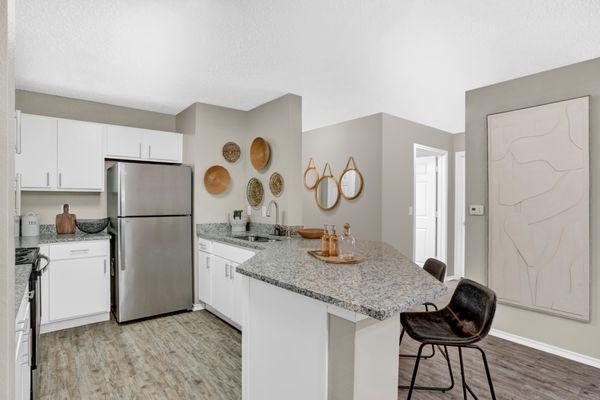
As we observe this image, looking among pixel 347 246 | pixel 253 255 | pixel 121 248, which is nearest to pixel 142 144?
pixel 121 248

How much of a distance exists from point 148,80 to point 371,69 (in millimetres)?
2046

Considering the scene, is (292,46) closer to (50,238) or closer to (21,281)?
(21,281)

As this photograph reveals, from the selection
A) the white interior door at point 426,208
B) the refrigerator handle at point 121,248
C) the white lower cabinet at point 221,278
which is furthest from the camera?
the white interior door at point 426,208

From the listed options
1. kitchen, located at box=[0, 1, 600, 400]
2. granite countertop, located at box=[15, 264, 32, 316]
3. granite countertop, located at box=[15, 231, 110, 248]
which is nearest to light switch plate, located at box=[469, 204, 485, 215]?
kitchen, located at box=[0, 1, 600, 400]

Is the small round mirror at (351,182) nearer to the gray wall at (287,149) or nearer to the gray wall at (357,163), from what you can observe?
the gray wall at (357,163)

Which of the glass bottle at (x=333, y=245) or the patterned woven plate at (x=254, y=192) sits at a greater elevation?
the patterned woven plate at (x=254, y=192)

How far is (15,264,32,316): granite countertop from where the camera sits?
1.28 metres

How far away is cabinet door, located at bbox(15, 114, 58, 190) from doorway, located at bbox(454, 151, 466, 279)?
5.29 metres

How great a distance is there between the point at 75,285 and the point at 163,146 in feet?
5.61

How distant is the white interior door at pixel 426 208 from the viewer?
5.32m

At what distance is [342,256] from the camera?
1.95 meters

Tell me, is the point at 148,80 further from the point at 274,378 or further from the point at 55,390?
the point at 274,378

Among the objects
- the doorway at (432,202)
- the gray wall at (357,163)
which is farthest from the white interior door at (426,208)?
the gray wall at (357,163)

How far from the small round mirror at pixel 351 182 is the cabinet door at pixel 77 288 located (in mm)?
3093
